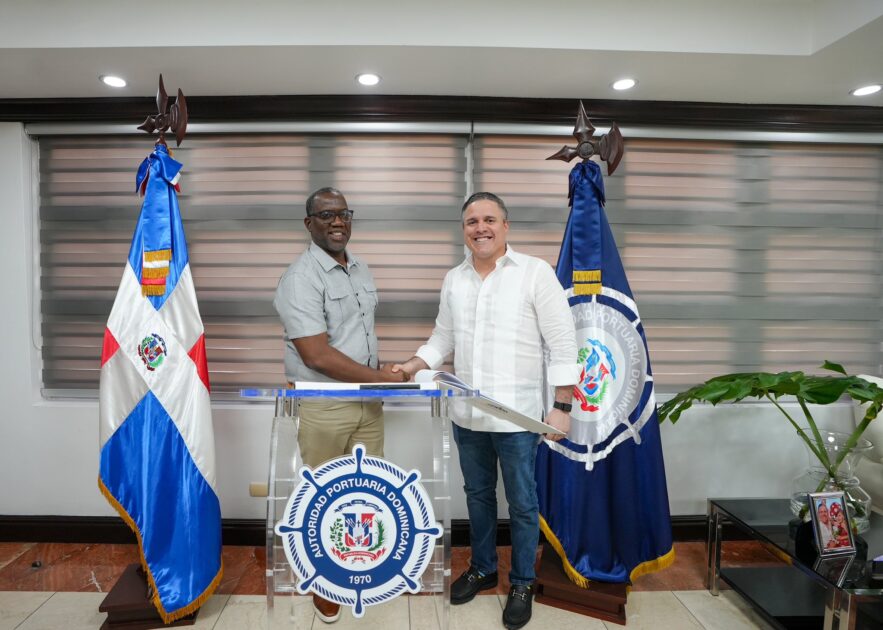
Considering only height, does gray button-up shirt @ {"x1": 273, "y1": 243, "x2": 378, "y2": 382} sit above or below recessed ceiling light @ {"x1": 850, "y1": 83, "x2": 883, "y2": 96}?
below

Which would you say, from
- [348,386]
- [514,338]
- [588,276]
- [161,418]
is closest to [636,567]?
[514,338]

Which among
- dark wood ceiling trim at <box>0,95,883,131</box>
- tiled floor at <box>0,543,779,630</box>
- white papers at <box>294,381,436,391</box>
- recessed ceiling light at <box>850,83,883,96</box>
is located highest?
recessed ceiling light at <box>850,83,883,96</box>

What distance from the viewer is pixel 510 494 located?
1911mm

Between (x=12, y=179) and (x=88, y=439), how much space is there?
1.35 metres

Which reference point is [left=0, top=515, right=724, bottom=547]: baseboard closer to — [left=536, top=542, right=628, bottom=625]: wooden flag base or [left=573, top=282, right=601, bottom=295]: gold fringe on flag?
[left=536, top=542, right=628, bottom=625]: wooden flag base

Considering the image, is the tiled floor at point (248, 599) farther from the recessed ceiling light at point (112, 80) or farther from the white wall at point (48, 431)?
the recessed ceiling light at point (112, 80)

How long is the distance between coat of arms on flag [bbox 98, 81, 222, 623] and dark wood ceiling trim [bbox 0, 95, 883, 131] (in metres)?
0.62

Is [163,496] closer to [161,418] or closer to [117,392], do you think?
[161,418]

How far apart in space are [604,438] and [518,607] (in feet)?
2.39

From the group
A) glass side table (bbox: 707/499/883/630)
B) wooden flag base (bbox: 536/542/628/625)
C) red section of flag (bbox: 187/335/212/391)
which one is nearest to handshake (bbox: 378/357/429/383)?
red section of flag (bbox: 187/335/212/391)

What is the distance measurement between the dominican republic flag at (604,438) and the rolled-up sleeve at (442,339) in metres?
0.52

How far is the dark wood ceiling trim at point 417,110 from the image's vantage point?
94.7 inches

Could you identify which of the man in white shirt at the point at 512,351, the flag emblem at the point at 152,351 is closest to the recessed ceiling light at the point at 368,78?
the man in white shirt at the point at 512,351

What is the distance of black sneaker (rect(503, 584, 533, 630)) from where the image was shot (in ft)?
6.15
